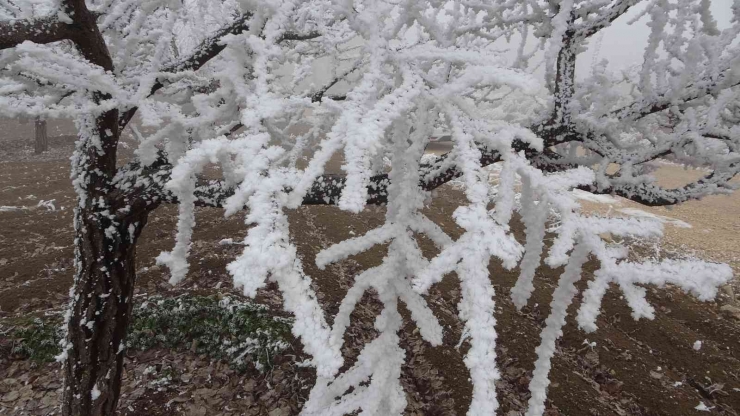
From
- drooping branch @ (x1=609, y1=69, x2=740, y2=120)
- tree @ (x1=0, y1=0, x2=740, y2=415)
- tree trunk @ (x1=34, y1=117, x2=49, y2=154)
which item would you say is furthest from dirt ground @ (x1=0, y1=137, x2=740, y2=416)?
tree trunk @ (x1=34, y1=117, x2=49, y2=154)

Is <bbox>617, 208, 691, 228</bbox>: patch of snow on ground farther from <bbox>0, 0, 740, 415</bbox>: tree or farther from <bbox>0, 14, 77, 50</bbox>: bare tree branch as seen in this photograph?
<bbox>0, 14, 77, 50</bbox>: bare tree branch

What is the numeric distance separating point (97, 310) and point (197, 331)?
98.6 inches

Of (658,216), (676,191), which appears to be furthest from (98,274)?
(658,216)

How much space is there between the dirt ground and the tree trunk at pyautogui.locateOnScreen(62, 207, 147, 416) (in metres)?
1.56

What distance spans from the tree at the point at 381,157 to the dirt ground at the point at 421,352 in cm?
180

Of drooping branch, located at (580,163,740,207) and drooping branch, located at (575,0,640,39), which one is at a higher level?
drooping branch, located at (575,0,640,39)

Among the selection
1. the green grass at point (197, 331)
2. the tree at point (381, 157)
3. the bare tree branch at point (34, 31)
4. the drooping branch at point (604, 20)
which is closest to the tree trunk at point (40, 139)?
the green grass at point (197, 331)

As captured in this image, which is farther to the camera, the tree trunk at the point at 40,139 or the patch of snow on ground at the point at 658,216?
the tree trunk at the point at 40,139

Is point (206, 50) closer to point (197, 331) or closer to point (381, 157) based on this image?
point (381, 157)

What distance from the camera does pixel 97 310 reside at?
3.15 metres

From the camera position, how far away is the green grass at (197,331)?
204 inches

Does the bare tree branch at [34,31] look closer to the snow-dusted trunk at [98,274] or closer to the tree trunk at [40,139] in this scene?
the snow-dusted trunk at [98,274]

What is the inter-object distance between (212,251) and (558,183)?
7473 millimetres

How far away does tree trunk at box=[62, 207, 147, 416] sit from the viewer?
3.06m
